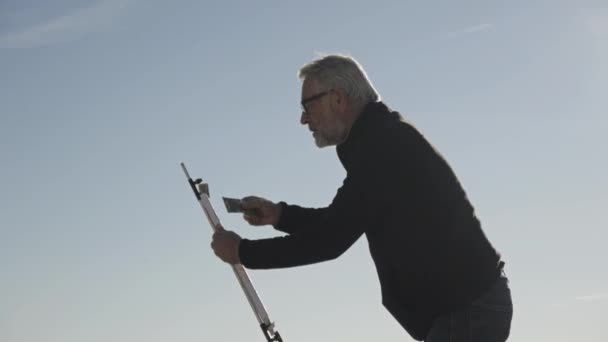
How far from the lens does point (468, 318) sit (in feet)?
20.6

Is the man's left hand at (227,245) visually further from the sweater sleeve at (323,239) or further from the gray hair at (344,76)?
the gray hair at (344,76)

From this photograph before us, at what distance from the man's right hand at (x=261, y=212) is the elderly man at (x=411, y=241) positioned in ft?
5.09

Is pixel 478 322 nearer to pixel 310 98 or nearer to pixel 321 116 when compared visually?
pixel 321 116

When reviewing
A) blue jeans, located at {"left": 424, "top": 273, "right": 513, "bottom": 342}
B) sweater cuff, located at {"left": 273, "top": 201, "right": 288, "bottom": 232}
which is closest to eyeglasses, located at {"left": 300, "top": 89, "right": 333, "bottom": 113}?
sweater cuff, located at {"left": 273, "top": 201, "right": 288, "bottom": 232}

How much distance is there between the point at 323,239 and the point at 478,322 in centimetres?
130

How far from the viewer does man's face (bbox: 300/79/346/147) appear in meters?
7.01

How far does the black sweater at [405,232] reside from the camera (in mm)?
6289

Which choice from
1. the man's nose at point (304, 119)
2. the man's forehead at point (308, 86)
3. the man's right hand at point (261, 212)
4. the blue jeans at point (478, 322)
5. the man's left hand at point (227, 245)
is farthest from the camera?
the man's right hand at point (261, 212)

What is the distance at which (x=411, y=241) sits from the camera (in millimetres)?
6293

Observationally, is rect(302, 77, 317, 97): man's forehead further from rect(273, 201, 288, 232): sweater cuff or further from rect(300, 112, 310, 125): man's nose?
rect(273, 201, 288, 232): sweater cuff

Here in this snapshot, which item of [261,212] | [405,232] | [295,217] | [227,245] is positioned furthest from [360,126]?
[261,212]

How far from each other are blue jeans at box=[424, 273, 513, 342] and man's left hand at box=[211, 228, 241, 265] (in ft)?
5.30

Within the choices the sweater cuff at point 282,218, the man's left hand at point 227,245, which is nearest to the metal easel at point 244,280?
the man's left hand at point 227,245

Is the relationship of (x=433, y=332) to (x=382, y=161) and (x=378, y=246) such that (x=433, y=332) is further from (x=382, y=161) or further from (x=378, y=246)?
(x=382, y=161)
